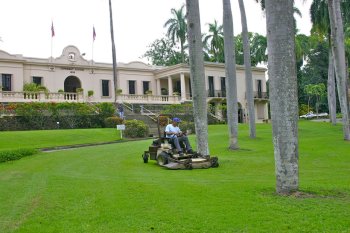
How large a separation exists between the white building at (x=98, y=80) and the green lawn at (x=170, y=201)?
1047 inches

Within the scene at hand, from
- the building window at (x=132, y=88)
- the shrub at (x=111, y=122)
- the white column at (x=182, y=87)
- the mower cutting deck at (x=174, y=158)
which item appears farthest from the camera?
the building window at (x=132, y=88)

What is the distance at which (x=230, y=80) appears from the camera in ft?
63.8

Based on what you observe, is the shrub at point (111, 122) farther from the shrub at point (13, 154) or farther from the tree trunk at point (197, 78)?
the tree trunk at point (197, 78)

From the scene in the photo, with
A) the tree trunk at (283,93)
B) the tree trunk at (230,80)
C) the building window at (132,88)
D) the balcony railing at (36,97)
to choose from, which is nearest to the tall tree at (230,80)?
the tree trunk at (230,80)

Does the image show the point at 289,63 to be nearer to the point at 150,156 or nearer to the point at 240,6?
the point at 150,156

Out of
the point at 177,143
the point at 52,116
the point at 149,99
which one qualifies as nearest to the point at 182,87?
the point at 149,99

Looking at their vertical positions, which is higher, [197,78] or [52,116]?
[197,78]

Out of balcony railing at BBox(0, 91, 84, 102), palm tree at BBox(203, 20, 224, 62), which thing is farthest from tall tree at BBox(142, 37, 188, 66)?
balcony railing at BBox(0, 91, 84, 102)

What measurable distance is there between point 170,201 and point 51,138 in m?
18.6

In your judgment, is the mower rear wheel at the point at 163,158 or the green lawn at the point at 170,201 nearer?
the green lawn at the point at 170,201

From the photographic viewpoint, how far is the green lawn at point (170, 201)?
5730 mm

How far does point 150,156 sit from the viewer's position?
13945 millimetres

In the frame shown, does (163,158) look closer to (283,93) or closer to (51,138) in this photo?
(283,93)

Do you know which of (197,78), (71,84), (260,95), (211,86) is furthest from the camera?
(260,95)
